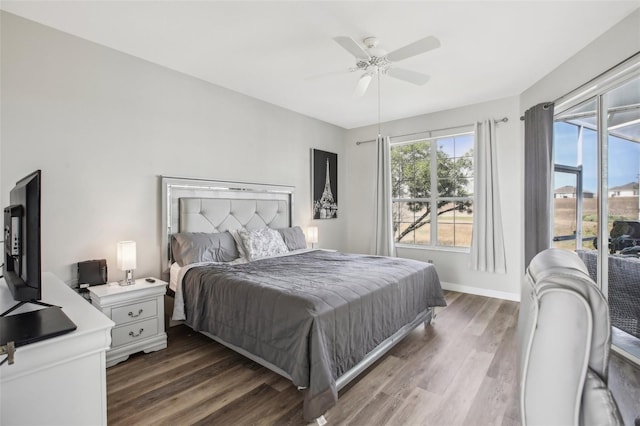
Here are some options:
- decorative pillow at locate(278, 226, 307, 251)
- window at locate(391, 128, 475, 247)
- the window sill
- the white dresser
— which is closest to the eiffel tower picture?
decorative pillow at locate(278, 226, 307, 251)

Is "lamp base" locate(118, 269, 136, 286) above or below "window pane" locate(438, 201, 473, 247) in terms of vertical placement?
below

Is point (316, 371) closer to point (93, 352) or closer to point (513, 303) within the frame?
point (93, 352)

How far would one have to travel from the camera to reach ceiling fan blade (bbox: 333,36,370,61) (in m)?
2.16

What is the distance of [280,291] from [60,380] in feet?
4.06

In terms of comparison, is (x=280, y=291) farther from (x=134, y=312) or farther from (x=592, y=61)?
(x=592, y=61)

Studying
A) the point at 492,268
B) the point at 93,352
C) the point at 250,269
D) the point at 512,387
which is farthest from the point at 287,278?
the point at 492,268

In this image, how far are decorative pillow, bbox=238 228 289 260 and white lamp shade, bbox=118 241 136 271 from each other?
3.59ft

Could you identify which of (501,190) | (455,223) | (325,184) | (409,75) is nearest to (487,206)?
(501,190)

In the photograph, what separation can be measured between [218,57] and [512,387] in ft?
11.9

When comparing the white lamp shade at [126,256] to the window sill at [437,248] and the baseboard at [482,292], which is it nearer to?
the window sill at [437,248]

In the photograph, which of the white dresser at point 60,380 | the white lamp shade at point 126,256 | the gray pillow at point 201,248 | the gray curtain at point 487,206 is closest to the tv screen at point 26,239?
the white dresser at point 60,380

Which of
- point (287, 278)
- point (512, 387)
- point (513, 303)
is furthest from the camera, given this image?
point (513, 303)

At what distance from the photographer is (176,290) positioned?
293 cm

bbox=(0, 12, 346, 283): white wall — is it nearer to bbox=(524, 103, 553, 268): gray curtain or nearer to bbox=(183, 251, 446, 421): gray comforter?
bbox=(183, 251, 446, 421): gray comforter
